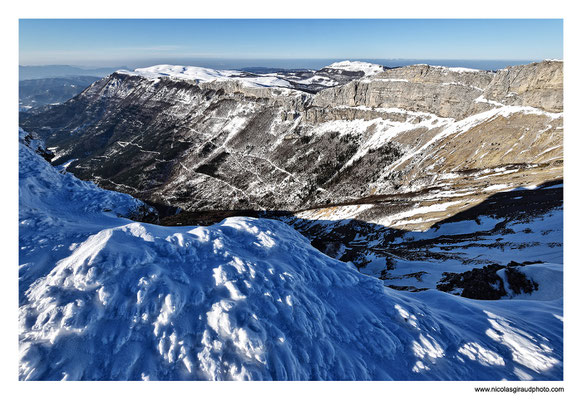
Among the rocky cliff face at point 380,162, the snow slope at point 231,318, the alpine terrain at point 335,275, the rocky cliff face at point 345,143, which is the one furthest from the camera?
the rocky cliff face at point 345,143

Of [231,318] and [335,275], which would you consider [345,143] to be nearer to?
[335,275]

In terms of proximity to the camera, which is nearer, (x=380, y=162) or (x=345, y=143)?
(x=380, y=162)

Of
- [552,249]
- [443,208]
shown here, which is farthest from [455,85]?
[552,249]

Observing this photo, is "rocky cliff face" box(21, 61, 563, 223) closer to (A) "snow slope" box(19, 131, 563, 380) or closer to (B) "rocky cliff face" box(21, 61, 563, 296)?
(B) "rocky cliff face" box(21, 61, 563, 296)

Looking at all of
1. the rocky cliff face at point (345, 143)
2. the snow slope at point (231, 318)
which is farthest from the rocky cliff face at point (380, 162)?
the snow slope at point (231, 318)

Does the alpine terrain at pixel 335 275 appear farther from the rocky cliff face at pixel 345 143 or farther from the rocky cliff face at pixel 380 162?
the rocky cliff face at pixel 345 143

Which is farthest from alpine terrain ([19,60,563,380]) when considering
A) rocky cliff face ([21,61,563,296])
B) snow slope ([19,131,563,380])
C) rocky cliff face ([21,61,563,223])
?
rocky cliff face ([21,61,563,223])

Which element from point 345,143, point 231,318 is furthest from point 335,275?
point 345,143

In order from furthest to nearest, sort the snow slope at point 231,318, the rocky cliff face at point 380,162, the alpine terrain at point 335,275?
the rocky cliff face at point 380,162
the alpine terrain at point 335,275
the snow slope at point 231,318
